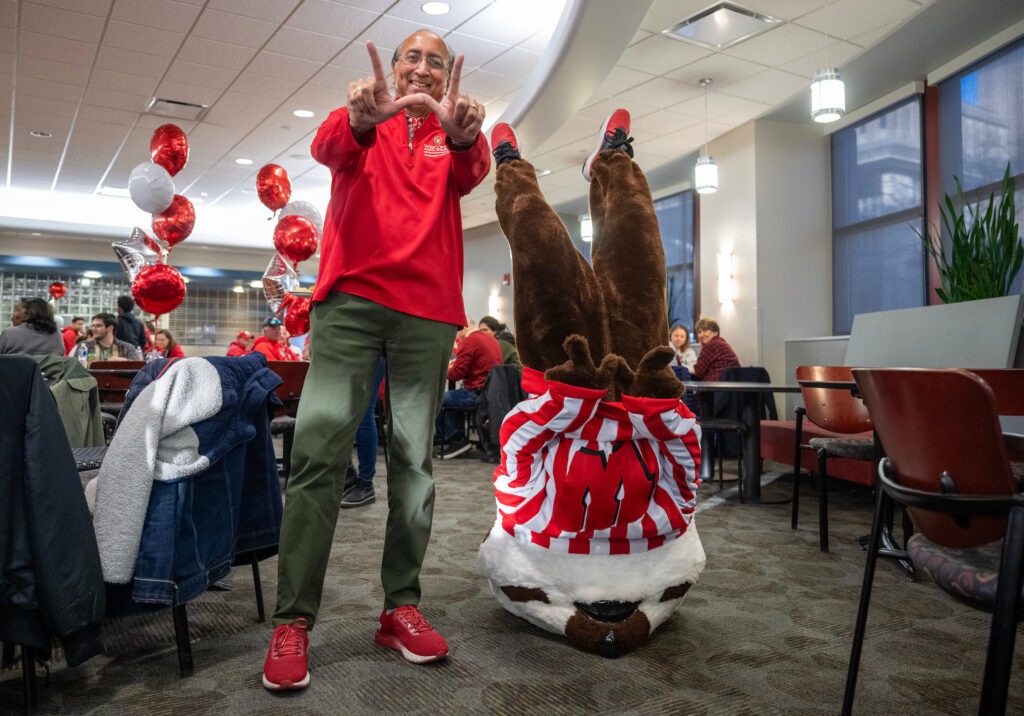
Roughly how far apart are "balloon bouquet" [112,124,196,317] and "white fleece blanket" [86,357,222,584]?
3.54 m

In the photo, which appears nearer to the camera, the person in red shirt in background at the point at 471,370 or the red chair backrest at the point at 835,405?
the red chair backrest at the point at 835,405

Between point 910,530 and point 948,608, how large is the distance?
60 cm

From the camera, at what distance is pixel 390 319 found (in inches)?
64.6

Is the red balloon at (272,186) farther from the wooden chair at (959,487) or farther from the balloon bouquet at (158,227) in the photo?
the wooden chair at (959,487)

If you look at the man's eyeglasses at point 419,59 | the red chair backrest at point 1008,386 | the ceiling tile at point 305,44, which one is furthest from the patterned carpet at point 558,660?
the ceiling tile at point 305,44

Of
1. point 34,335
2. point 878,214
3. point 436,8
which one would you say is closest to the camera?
point 34,335

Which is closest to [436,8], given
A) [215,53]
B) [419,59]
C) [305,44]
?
[305,44]

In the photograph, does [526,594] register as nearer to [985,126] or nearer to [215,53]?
[215,53]

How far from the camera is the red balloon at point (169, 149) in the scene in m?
5.04

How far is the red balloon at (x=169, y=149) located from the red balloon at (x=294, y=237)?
0.86 metres

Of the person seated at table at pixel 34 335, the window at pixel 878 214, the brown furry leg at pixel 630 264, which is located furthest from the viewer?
the window at pixel 878 214

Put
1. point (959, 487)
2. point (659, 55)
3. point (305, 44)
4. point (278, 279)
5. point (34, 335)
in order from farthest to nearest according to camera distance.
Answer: point (278, 279)
point (659, 55)
point (305, 44)
point (34, 335)
point (959, 487)

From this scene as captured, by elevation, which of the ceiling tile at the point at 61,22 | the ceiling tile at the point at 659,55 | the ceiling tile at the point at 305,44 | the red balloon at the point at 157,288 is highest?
the ceiling tile at the point at 61,22

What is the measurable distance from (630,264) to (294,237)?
4.41 m
